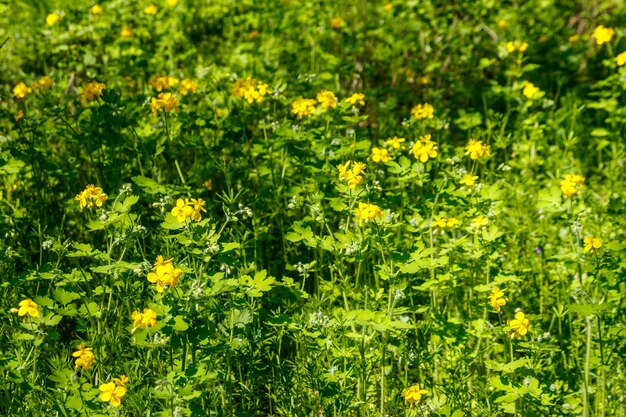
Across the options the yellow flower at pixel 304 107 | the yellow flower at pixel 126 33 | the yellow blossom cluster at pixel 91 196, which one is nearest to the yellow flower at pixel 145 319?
the yellow blossom cluster at pixel 91 196

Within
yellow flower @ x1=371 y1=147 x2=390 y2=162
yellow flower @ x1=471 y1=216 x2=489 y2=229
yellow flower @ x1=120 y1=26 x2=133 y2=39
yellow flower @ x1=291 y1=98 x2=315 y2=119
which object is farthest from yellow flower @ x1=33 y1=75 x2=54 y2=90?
yellow flower @ x1=471 y1=216 x2=489 y2=229

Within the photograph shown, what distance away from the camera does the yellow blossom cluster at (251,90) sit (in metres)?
3.64

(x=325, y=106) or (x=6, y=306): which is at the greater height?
(x=325, y=106)

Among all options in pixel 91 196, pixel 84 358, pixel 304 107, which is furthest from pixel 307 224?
pixel 84 358

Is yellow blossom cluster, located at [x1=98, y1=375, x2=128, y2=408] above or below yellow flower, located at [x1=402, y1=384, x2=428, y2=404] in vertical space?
above

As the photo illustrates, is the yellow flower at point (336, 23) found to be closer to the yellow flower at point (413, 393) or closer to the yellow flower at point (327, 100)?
the yellow flower at point (327, 100)

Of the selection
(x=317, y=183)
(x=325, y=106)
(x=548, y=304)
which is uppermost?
(x=325, y=106)

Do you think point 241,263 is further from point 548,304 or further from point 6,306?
point 548,304

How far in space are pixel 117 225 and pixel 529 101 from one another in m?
2.70

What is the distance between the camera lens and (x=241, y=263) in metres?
3.29

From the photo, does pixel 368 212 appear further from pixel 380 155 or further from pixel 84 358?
pixel 84 358

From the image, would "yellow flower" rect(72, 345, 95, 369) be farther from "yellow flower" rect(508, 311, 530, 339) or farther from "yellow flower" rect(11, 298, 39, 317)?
"yellow flower" rect(508, 311, 530, 339)

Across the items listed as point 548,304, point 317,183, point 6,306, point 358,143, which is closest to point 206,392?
point 6,306

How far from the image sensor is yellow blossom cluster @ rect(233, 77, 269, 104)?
3.64 metres
